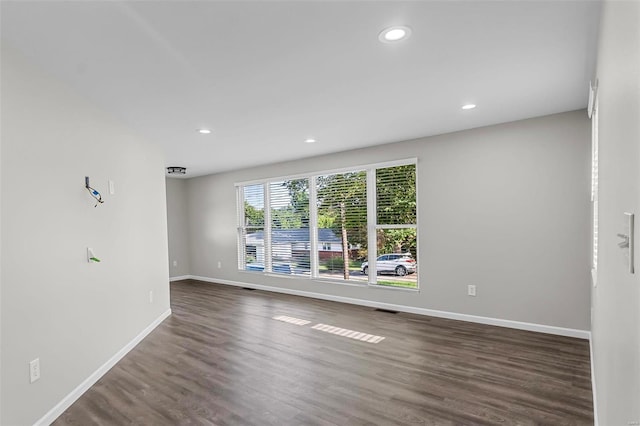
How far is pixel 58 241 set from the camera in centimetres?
239

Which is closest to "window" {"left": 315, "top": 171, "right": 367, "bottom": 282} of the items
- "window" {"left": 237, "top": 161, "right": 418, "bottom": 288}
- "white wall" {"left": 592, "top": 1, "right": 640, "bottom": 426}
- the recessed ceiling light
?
"window" {"left": 237, "top": 161, "right": 418, "bottom": 288}

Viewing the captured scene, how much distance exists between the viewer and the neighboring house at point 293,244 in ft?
18.1

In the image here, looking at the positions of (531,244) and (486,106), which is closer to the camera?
(486,106)

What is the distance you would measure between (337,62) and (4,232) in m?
2.21

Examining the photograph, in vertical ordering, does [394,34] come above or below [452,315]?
above

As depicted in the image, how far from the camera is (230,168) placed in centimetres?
666

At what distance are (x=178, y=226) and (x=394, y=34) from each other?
23.1 feet

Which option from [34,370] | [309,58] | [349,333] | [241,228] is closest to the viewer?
[34,370]

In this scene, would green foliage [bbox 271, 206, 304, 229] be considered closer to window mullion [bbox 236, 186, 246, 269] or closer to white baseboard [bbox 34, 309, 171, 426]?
window mullion [bbox 236, 186, 246, 269]

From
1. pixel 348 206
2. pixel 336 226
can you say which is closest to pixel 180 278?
pixel 336 226

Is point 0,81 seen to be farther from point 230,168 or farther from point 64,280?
point 230,168

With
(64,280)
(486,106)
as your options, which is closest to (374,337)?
(486,106)

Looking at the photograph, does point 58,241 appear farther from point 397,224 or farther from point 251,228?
point 251,228

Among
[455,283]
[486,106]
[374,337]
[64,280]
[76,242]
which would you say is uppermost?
[486,106]
